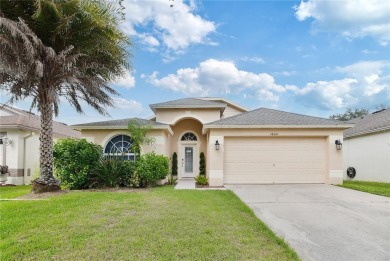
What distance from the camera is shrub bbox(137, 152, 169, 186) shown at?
1246cm

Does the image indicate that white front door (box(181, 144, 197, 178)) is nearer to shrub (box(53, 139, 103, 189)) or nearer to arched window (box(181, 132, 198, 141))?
arched window (box(181, 132, 198, 141))

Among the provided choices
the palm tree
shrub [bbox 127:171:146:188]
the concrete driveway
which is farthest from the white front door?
the concrete driveway

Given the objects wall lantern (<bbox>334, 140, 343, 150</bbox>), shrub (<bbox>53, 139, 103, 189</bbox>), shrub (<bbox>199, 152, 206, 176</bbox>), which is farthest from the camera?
shrub (<bbox>199, 152, 206, 176</bbox>)

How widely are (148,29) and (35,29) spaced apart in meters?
4.99

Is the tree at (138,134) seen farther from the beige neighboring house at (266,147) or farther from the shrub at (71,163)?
the shrub at (71,163)

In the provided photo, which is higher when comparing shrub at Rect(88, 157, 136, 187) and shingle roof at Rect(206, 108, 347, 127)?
shingle roof at Rect(206, 108, 347, 127)

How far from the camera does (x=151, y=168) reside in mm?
12492

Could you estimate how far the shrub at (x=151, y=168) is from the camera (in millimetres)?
12461

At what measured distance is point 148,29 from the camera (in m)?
13.1

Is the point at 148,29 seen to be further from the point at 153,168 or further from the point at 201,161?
the point at 201,161

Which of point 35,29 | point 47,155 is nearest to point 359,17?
point 35,29

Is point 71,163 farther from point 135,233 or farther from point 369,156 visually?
point 369,156

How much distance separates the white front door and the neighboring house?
11004mm

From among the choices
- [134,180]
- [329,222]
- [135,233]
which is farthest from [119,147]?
[329,222]
